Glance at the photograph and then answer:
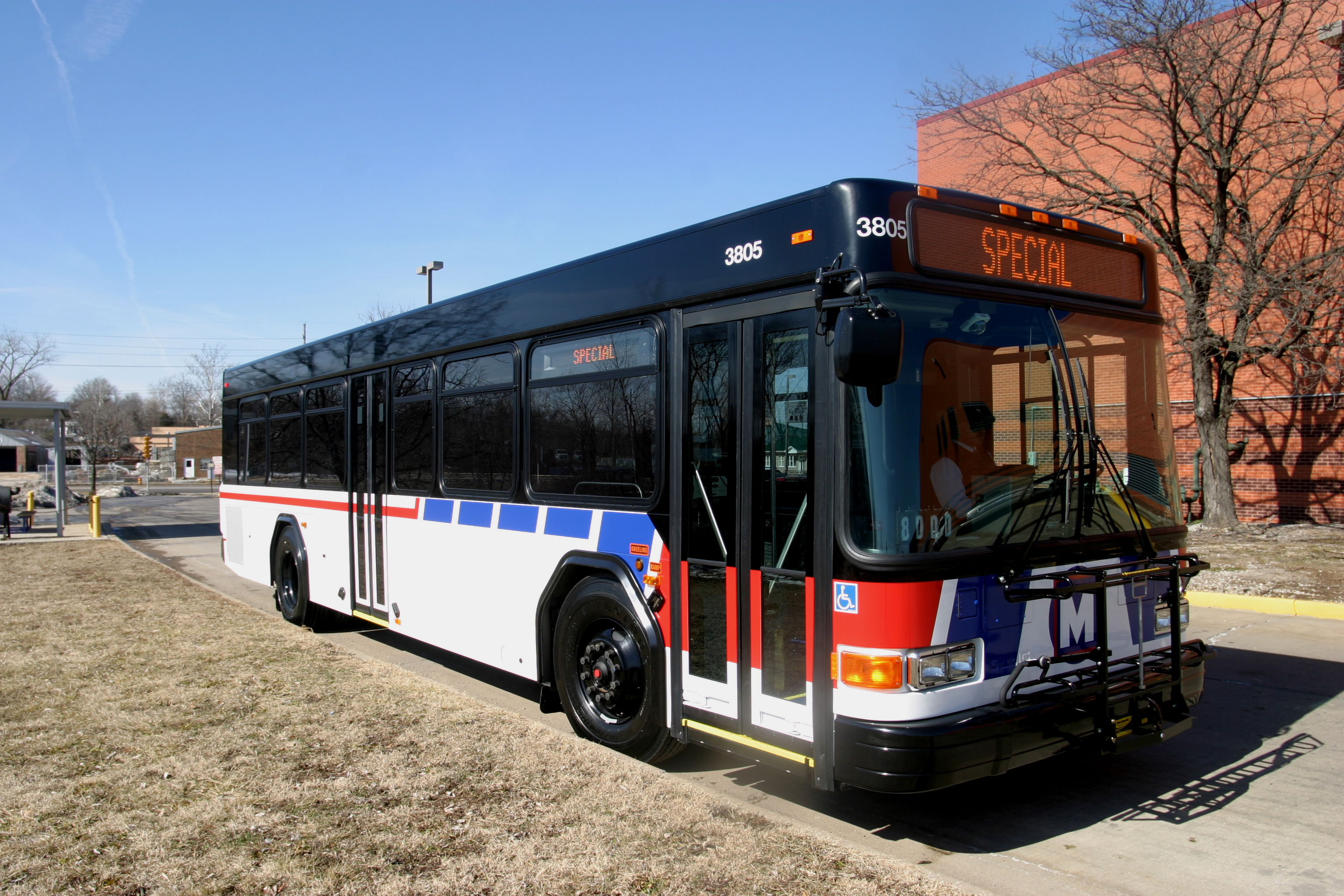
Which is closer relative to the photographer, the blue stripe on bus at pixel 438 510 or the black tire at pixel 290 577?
the blue stripe on bus at pixel 438 510

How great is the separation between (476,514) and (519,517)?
0.66m

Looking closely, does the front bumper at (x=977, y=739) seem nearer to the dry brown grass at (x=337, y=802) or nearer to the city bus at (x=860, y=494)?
the city bus at (x=860, y=494)

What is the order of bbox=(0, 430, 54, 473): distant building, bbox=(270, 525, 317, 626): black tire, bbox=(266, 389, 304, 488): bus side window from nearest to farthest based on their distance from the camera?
bbox=(270, 525, 317, 626): black tire < bbox=(266, 389, 304, 488): bus side window < bbox=(0, 430, 54, 473): distant building

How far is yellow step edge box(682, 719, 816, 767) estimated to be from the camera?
4.21m

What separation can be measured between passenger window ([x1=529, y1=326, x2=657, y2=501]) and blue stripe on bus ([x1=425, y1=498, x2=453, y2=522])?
4.23 ft

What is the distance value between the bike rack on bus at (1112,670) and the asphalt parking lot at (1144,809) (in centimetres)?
46

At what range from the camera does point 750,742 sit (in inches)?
176

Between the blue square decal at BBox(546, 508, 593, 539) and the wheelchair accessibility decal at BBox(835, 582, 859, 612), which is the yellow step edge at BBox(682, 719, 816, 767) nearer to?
the wheelchair accessibility decal at BBox(835, 582, 859, 612)

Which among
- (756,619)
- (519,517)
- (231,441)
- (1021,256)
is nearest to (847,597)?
(756,619)

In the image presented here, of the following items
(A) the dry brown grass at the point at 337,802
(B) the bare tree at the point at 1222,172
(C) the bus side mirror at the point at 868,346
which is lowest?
(A) the dry brown grass at the point at 337,802

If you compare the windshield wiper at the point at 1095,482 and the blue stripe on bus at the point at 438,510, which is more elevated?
the windshield wiper at the point at 1095,482

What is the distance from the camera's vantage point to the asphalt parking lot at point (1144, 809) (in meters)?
3.96

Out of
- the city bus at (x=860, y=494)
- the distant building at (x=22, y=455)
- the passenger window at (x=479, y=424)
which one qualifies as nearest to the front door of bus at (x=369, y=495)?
the passenger window at (x=479, y=424)

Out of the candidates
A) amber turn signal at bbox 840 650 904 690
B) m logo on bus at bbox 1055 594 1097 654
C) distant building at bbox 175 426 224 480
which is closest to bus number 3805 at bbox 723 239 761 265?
amber turn signal at bbox 840 650 904 690
